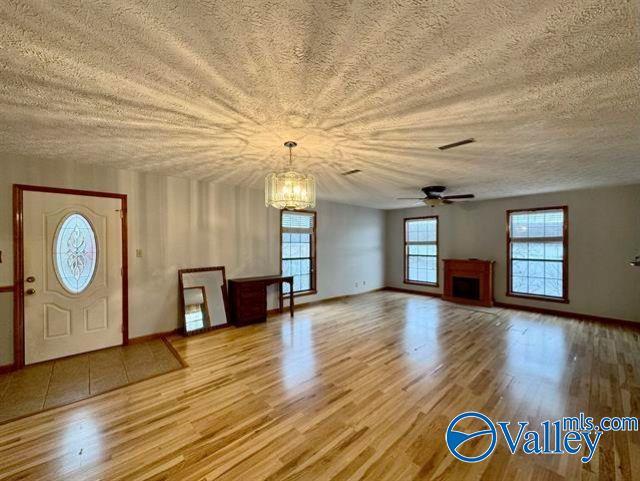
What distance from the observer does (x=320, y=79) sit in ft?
5.69

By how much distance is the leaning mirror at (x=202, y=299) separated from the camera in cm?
446

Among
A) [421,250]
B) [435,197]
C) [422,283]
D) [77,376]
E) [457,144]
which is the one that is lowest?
[77,376]

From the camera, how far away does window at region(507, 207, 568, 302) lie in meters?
5.64

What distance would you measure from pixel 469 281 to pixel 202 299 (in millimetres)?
5938

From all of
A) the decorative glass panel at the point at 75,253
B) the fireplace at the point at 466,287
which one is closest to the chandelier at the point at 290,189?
the decorative glass panel at the point at 75,253

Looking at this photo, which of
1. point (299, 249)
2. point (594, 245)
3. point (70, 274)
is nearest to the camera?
point (70, 274)

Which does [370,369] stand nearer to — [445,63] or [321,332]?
[321,332]

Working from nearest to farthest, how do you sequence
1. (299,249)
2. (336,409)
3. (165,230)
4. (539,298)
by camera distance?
(336,409)
(165,230)
(539,298)
(299,249)

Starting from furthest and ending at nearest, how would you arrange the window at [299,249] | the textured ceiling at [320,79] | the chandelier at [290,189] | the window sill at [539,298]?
the window at [299,249] → the window sill at [539,298] → the chandelier at [290,189] → the textured ceiling at [320,79]

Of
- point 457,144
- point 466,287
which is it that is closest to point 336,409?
point 457,144

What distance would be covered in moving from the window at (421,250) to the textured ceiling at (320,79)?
4.41m

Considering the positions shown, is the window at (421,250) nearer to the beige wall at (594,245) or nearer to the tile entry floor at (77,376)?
the beige wall at (594,245)

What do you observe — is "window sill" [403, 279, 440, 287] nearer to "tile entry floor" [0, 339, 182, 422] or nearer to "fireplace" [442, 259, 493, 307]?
"fireplace" [442, 259, 493, 307]

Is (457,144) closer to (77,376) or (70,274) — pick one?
(77,376)
